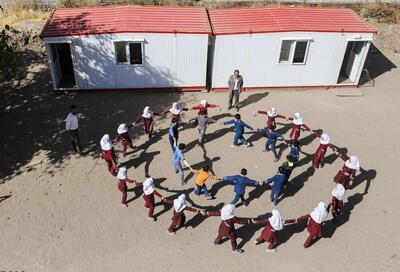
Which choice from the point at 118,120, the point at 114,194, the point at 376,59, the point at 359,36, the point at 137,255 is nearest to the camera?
the point at 137,255

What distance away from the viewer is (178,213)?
39.3ft

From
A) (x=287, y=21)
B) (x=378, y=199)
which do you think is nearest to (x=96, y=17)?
(x=287, y=21)

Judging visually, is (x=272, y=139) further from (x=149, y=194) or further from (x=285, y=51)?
(x=285, y=51)

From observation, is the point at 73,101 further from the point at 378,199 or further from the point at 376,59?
the point at 376,59

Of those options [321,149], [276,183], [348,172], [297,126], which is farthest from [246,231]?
[297,126]

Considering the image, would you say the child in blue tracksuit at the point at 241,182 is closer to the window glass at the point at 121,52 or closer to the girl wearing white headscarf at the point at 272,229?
the girl wearing white headscarf at the point at 272,229

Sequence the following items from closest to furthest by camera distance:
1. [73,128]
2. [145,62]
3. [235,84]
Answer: [73,128] → [235,84] → [145,62]

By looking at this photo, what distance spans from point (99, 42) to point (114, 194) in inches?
259

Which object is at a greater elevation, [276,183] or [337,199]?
[276,183]

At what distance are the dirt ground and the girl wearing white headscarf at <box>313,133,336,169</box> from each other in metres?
0.34

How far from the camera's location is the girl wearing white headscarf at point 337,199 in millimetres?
12445

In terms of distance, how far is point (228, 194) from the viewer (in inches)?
547

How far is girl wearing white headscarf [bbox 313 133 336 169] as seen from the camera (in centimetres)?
1439

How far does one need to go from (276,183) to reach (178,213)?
10.1 ft
